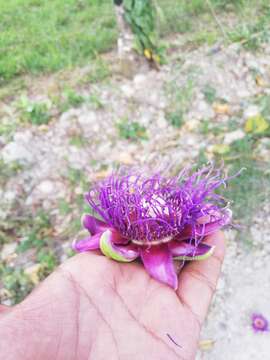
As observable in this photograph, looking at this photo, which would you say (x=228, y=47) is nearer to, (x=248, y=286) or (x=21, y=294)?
(x=248, y=286)

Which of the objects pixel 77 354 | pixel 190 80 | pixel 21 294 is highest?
pixel 77 354

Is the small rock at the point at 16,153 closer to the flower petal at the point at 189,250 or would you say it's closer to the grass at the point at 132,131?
the grass at the point at 132,131

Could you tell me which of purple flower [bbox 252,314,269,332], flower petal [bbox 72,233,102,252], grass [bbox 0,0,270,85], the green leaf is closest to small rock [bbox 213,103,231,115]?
the green leaf

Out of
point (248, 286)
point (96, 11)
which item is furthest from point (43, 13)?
point (248, 286)

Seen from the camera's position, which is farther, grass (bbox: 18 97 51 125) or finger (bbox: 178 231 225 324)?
grass (bbox: 18 97 51 125)

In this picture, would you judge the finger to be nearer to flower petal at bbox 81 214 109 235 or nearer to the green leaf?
flower petal at bbox 81 214 109 235

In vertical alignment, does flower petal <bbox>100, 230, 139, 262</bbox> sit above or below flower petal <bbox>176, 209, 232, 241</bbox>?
above
